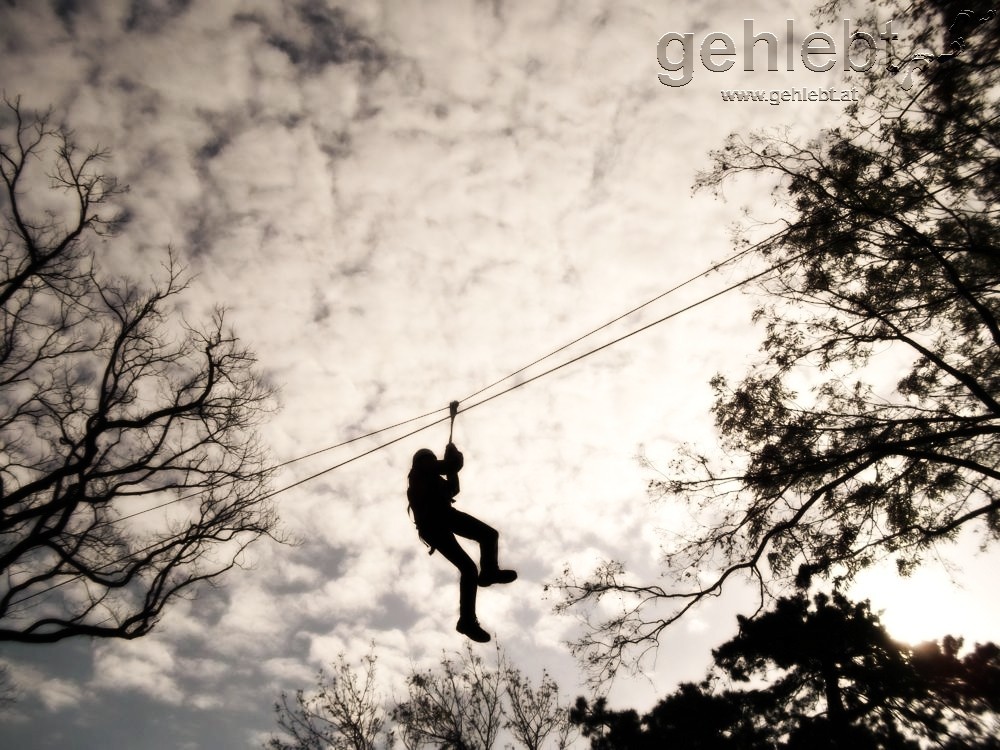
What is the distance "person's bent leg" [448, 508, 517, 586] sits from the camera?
5.07m

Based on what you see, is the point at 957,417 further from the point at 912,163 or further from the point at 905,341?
the point at 912,163

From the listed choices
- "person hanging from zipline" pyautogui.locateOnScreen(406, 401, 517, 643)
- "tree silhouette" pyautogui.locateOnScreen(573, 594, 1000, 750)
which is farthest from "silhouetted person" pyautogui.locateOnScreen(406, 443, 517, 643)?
"tree silhouette" pyautogui.locateOnScreen(573, 594, 1000, 750)

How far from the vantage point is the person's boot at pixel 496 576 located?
503cm

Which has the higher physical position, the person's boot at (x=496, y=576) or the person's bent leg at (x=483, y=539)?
the person's bent leg at (x=483, y=539)

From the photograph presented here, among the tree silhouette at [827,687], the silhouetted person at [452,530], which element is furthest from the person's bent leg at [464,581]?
the tree silhouette at [827,687]

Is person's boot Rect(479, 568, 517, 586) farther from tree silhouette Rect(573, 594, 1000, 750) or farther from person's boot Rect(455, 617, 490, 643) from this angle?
tree silhouette Rect(573, 594, 1000, 750)

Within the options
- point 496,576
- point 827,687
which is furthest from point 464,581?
point 827,687

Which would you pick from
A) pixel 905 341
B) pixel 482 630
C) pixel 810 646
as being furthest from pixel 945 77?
pixel 810 646

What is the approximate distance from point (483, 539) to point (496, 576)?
1.16 feet

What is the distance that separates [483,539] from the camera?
5094 millimetres

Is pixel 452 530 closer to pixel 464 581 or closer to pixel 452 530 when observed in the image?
pixel 452 530

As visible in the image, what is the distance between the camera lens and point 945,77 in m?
6.34

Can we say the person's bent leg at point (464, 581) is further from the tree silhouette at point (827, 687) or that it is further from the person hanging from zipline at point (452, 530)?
the tree silhouette at point (827, 687)

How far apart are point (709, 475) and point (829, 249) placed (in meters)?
3.73
